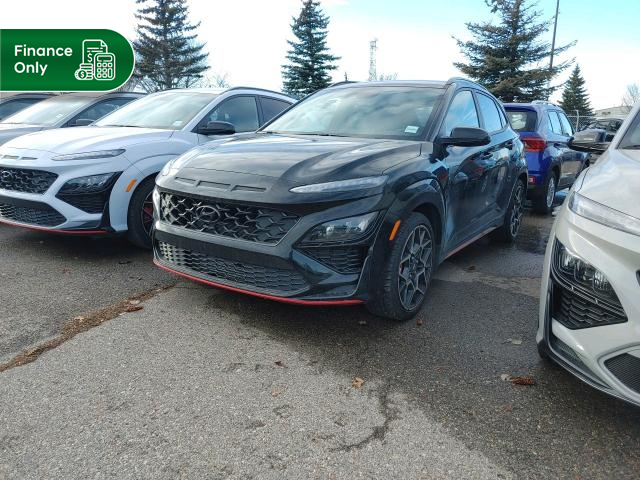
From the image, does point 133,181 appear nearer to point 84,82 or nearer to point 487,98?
point 487,98

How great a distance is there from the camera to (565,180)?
27.7ft

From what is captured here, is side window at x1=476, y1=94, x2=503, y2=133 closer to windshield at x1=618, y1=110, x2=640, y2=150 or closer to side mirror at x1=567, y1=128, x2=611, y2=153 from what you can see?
side mirror at x1=567, y1=128, x2=611, y2=153

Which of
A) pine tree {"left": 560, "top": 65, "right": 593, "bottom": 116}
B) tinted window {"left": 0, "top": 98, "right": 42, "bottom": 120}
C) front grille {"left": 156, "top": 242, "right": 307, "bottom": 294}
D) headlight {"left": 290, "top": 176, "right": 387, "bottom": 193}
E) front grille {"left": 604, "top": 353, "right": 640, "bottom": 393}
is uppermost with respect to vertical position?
pine tree {"left": 560, "top": 65, "right": 593, "bottom": 116}

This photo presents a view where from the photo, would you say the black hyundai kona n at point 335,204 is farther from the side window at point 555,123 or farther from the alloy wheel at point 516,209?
the side window at point 555,123

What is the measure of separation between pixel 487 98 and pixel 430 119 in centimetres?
169

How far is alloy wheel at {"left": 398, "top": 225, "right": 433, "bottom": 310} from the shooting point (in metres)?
3.28

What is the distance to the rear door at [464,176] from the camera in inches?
152

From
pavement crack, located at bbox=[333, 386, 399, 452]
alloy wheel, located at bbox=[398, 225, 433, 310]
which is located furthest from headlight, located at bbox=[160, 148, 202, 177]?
pavement crack, located at bbox=[333, 386, 399, 452]

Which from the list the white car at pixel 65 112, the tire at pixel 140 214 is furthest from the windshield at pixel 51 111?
the tire at pixel 140 214

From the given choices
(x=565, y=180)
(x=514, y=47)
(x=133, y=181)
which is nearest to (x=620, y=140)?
(x=133, y=181)

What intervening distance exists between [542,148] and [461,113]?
12.1 feet

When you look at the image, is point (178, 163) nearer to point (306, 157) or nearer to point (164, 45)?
point (306, 157)

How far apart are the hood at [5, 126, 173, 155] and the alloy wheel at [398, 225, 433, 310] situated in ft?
9.55

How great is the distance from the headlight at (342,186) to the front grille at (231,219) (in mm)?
174
